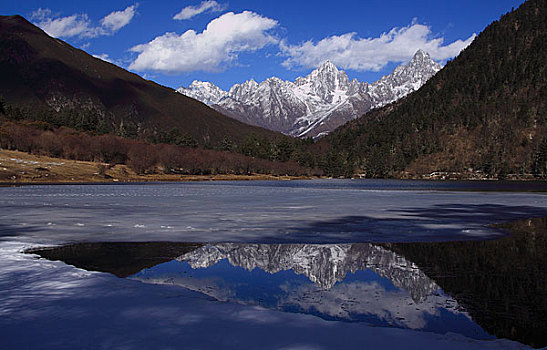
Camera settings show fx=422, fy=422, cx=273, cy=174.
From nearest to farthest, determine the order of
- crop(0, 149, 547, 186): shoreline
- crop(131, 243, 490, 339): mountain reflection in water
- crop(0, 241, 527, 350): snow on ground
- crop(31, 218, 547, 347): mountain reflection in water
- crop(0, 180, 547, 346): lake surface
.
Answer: crop(0, 241, 527, 350): snow on ground → crop(31, 218, 547, 347): mountain reflection in water → crop(131, 243, 490, 339): mountain reflection in water → crop(0, 180, 547, 346): lake surface → crop(0, 149, 547, 186): shoreline

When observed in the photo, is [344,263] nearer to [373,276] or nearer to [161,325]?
[373,276]

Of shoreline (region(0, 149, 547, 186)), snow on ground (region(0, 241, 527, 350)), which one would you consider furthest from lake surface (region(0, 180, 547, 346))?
shoreline (region(0, 149, 547, 186))

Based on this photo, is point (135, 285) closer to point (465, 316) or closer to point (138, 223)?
point (465, 316)

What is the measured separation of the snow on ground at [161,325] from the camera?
24.6 ft

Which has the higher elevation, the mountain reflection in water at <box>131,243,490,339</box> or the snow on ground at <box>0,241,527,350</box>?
the snow on ground at <box>0,241,527,350</box>

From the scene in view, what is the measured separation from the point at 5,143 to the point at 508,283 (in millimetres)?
175955

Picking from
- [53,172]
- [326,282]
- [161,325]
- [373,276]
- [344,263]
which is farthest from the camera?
[53,172]

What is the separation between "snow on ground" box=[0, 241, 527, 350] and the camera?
24.6ft

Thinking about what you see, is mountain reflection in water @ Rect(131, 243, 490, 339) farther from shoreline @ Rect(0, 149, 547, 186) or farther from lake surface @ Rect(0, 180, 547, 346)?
shoreline @ Rect(0, 149, 547, 186)

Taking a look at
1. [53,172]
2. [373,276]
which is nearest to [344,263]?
[373,276]

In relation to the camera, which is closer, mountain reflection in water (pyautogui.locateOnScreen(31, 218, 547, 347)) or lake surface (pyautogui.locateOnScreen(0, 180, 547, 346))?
mountain reflection in water (pyautogui.locateOnScreen(31, 218, 547, 347))

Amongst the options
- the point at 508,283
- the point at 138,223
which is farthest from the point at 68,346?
the point at 138,223

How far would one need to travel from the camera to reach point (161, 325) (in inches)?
331

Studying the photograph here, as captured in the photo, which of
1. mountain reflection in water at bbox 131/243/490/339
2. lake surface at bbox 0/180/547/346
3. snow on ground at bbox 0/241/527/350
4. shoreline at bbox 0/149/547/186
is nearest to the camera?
snow on ground at bbox 0/241/527/350
